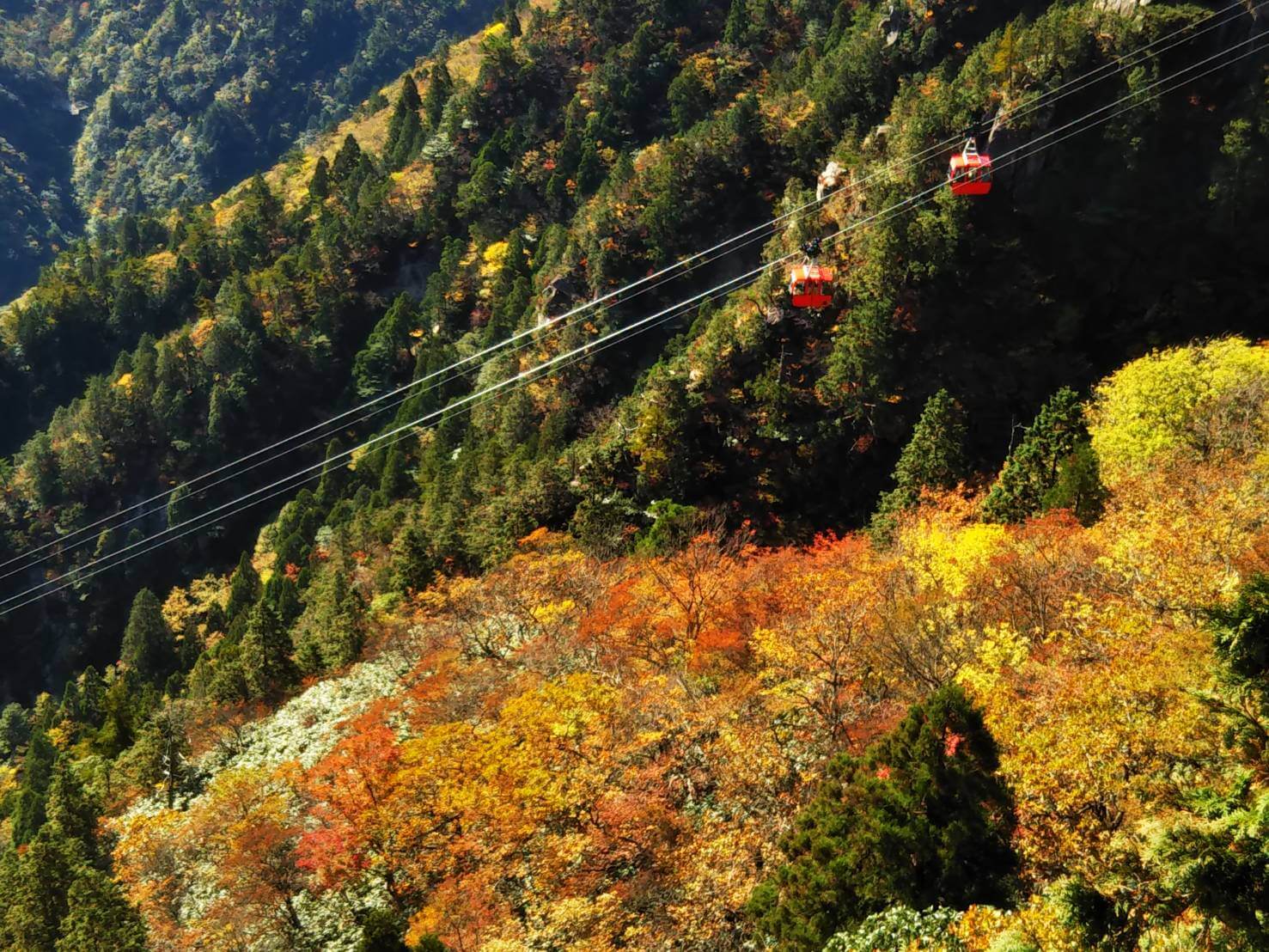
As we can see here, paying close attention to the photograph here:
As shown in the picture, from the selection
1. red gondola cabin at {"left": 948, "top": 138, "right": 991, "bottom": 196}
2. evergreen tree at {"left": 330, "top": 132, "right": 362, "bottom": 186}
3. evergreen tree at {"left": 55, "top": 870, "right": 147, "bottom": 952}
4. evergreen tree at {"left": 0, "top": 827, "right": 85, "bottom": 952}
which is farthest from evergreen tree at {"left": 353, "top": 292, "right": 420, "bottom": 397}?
evergreen tree at {"left": 55, "top": 870, "right": 147, "bottom": 952}

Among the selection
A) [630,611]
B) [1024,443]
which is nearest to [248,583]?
[630,611]

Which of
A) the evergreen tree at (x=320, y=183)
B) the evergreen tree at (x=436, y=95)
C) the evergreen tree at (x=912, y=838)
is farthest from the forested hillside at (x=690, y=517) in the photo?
the evergreen tree at (x=320, y=183)

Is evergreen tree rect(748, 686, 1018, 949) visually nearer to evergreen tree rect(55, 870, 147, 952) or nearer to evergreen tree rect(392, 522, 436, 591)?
evergreen tree rect(55, 870, 147, 952)

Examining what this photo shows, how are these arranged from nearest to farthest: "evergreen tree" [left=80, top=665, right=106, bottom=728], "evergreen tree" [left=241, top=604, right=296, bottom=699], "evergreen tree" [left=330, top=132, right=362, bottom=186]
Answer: "evergreen tree" [left=241, top=604, right=296, bottom=699], "evergreen tree" [left=80, top=665, right=106, bottom=728], "evergreen tree" [left=330, top=132, right=362, bottom=186]

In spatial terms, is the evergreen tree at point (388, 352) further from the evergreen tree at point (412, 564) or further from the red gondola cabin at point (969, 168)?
the red gondola cabin at point (969, 168)

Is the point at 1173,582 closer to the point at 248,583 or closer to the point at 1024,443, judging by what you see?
the point at 1024,443
